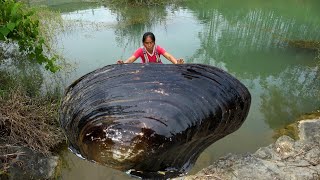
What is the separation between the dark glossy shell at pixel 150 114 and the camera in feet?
6.56

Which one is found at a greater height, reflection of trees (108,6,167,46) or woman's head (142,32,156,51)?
woman's head (142,32,156,51)

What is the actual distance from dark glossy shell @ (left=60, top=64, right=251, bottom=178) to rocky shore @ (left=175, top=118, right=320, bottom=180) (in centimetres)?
140

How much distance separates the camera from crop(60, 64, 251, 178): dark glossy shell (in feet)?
6.56

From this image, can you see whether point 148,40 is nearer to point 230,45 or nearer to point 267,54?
point 267,54

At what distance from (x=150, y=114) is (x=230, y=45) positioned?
24.5 ft

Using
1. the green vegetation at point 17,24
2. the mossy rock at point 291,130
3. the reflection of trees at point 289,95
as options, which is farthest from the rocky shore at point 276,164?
the green vegetation at point 17,24

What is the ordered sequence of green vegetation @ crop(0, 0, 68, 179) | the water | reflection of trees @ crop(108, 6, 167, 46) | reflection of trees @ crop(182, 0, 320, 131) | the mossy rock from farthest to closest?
reflection of trees @ crop(108, 6, 167, 46) → reflection of trees @ crop(182, 0, 320, 131) → the water → the mossy rock → green vegetation @ crop(0, 0, 68, 179)

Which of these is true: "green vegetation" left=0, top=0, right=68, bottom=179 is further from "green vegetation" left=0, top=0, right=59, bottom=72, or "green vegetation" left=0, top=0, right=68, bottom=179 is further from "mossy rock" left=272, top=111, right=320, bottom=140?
"mossy rock" left=272, top=111, right=320, bottom=140

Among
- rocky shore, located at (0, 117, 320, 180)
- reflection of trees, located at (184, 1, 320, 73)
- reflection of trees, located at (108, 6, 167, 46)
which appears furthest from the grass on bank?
reflection of trees, located at (108, 6, 167, 46)

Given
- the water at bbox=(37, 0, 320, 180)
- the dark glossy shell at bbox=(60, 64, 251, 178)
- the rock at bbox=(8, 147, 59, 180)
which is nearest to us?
the dark glossy shell at bbox=(60, 64, 251, 178)

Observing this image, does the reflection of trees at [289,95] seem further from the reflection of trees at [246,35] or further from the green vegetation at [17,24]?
the green vegetation at [17,24]

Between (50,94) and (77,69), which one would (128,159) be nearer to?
(50,94)

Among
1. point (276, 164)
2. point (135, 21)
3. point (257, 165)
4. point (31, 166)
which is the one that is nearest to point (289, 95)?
point (276, 164)

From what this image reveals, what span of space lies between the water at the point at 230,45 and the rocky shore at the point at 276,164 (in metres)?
0.42
